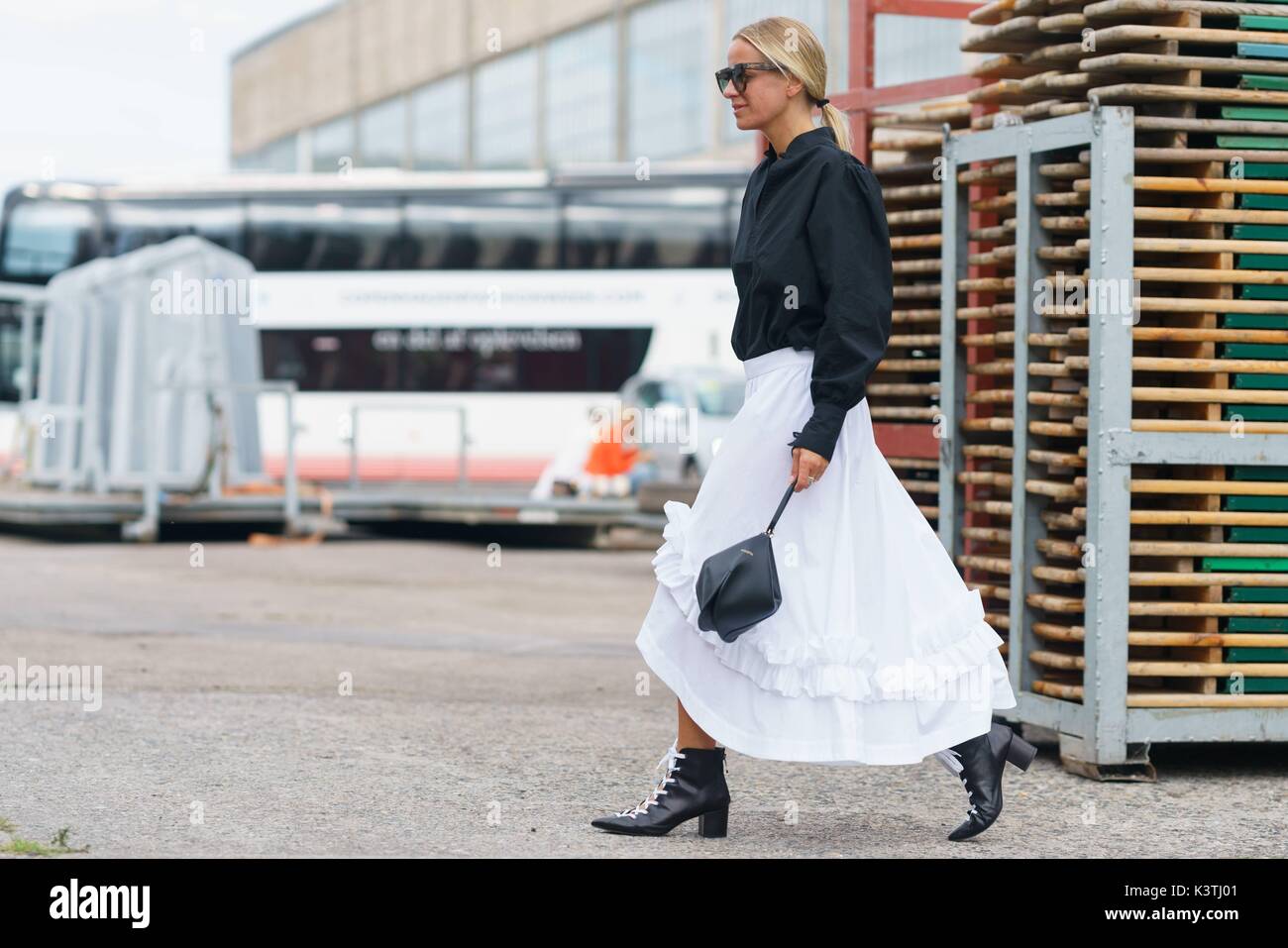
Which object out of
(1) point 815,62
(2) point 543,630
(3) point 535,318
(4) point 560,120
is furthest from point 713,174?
(4) point 560,120

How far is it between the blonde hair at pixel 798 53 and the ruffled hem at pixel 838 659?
1.05m

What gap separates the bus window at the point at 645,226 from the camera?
77.1ft

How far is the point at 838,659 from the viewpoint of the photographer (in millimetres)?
4715

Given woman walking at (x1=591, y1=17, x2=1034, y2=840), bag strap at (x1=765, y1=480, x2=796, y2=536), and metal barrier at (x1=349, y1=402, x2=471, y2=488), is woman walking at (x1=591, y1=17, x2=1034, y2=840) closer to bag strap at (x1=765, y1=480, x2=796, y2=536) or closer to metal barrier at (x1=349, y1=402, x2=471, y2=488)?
bag strap at (x1=765, y1=480, x2=796, y2=536)

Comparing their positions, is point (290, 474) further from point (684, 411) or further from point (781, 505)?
point (781, 505)

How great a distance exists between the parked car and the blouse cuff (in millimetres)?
15449

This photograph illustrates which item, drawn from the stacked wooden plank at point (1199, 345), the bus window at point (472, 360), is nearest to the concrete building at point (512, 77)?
the bus window at point (472, 360)

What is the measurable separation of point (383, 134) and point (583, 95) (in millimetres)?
15362

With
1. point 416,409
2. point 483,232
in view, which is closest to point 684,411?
point 416,409

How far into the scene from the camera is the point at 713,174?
2375 centimetres

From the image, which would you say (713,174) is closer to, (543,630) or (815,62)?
(543,630)

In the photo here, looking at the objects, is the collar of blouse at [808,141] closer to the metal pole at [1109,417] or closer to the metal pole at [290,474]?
the metal pole at [1109,417]

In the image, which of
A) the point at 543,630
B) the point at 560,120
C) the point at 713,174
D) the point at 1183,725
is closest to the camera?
the point at 1183,725

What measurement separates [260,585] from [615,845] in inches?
346
